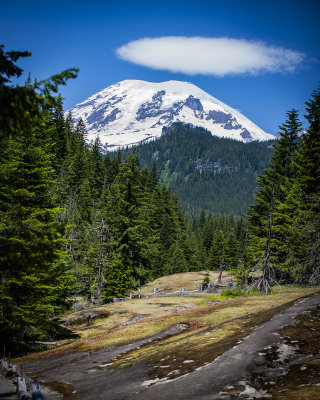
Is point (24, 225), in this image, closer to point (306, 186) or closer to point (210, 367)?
point (210, 367)

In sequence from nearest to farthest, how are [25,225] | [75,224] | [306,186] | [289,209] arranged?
[25,225]
[306,186]
[289,209]
[75,224]

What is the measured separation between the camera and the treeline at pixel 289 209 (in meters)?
26.1

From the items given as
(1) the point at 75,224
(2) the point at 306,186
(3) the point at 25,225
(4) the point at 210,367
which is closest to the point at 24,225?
(3) the point at 25,225

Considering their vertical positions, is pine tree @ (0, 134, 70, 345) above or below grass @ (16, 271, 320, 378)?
above

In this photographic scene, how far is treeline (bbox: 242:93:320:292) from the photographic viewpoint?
26.1 meters

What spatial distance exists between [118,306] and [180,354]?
64.7ft

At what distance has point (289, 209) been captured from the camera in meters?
32.6

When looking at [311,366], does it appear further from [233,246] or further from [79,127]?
[79,127]

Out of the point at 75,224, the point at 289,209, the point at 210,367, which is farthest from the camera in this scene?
the point at 75,224

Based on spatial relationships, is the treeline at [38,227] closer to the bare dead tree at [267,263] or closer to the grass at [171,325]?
the grass at [171,325]

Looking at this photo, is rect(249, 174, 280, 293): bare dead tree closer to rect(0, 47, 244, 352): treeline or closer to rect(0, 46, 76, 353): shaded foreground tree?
rect(0, 47, 244, 352): treeline

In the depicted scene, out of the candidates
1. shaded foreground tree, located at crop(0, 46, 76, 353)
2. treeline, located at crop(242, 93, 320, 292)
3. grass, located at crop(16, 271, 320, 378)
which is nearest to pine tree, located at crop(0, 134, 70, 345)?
shaded foreground tree, located at crop(0, 46, 76, 353)

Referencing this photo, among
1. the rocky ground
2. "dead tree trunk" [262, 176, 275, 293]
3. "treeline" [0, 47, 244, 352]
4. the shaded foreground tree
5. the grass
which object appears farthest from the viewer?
"dead tree trunk" [262, 176, 275, 293]

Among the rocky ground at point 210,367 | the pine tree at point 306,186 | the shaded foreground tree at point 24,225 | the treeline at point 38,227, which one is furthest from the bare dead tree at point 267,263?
the shaded foreground tree at point 24,225
